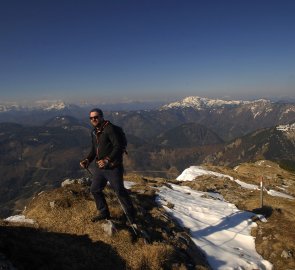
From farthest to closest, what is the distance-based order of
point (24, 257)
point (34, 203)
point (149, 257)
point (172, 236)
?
point (34, 203) < point (172, 236) < point (149, 257) < point (24, 257)

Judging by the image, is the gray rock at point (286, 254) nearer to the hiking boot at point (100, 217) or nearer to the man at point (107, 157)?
the man at point (107, 157)

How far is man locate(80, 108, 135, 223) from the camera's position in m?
13.2

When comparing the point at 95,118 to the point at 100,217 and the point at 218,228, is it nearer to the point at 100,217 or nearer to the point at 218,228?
the point at 100,217

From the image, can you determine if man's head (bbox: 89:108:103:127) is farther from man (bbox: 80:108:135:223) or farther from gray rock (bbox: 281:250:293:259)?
gray rock (bbox: 281:250:293:259)

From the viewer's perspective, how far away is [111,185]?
13828 millimetres

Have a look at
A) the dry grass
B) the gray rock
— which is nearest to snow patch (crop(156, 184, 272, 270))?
the gray rock

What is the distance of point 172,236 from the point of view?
16.0 meters

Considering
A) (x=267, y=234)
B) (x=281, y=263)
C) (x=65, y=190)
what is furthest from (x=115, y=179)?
(x=267, y=234)

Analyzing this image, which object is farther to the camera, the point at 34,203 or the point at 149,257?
the point at 34,203

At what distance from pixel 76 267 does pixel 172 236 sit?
19.6 ft

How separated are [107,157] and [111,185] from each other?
4.33ft

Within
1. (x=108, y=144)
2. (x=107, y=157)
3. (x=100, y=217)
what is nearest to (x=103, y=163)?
(x=107, y=157)

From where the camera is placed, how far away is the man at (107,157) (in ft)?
43.3

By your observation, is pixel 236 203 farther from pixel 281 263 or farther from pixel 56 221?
pixel 56 221
